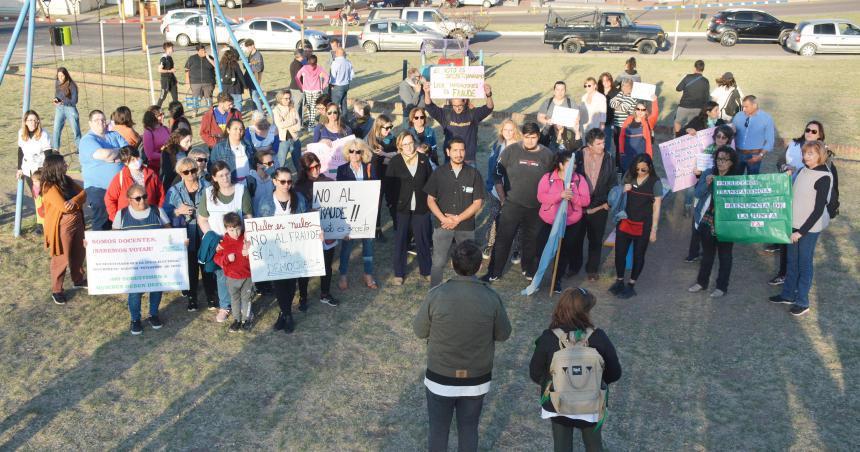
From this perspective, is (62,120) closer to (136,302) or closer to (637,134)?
(136,302)

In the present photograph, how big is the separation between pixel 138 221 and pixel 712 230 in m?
6.03

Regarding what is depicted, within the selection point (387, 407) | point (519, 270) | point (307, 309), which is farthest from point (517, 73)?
point (387, 407)

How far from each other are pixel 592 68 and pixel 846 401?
1984cm

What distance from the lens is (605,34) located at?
29016mm

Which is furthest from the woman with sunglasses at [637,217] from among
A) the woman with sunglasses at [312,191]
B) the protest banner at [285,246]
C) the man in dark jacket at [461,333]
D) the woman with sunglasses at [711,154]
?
the man in dark jacket at [461,333]

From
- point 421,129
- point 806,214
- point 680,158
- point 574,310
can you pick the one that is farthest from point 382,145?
point 574,310

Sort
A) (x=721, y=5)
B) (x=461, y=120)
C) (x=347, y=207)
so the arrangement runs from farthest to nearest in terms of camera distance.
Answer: (x=721, y=5), (x=461, y=120), (x=347, y=207)

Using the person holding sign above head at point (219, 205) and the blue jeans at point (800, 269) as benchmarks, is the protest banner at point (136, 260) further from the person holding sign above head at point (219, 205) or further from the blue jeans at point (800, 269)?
the blue jeans at point (800, 269)

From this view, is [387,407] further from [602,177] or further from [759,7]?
[759,7]

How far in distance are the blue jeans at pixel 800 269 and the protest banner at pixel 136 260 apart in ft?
20.6

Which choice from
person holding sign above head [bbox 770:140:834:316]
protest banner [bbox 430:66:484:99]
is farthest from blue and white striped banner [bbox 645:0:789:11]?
person holding sign above head [bbox 770:140:834:316]

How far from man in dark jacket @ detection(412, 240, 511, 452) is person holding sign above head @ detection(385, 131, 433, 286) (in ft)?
11.6

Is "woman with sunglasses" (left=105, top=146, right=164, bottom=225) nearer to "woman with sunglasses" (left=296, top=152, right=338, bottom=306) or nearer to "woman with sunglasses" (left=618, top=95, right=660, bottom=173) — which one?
"woman with sunglasses" (left=296, top=152, right=338, bottom=306)

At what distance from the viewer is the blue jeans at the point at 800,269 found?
317 inches
